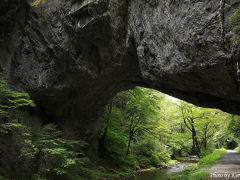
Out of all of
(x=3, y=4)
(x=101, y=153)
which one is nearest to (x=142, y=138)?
(x=101, y=153)

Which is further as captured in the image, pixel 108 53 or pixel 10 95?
pixel 108 53

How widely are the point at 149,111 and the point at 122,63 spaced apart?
6.85 meters

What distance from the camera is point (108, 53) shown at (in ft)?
32.6

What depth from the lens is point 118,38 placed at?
353 inches

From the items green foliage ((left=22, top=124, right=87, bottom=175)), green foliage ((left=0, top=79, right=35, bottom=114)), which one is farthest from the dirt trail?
green foliage ((left=0, top=79, right=35, bottom=114))

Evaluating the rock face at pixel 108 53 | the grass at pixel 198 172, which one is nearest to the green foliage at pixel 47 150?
the rock face at pixel 108 53

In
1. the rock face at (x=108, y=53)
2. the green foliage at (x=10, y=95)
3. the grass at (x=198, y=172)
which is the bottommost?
the grass at (x=198, y=172)

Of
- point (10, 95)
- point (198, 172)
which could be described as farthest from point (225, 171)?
point (10, 95)

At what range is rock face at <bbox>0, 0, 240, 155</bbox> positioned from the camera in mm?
5367

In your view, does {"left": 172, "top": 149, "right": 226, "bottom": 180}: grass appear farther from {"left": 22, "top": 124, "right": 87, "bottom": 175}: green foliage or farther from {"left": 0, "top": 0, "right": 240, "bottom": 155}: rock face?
{"left": 22, "top": 124, "right": 87, "bottom": 175}: green foliage

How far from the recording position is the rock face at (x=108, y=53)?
17.6 feet

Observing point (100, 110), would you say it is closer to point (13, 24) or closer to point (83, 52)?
point (83, 52)

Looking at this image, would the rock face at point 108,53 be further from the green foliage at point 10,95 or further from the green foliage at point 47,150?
the green foliage at point 47,150

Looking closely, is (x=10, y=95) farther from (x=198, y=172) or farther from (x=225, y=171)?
(x=225, y=171)
